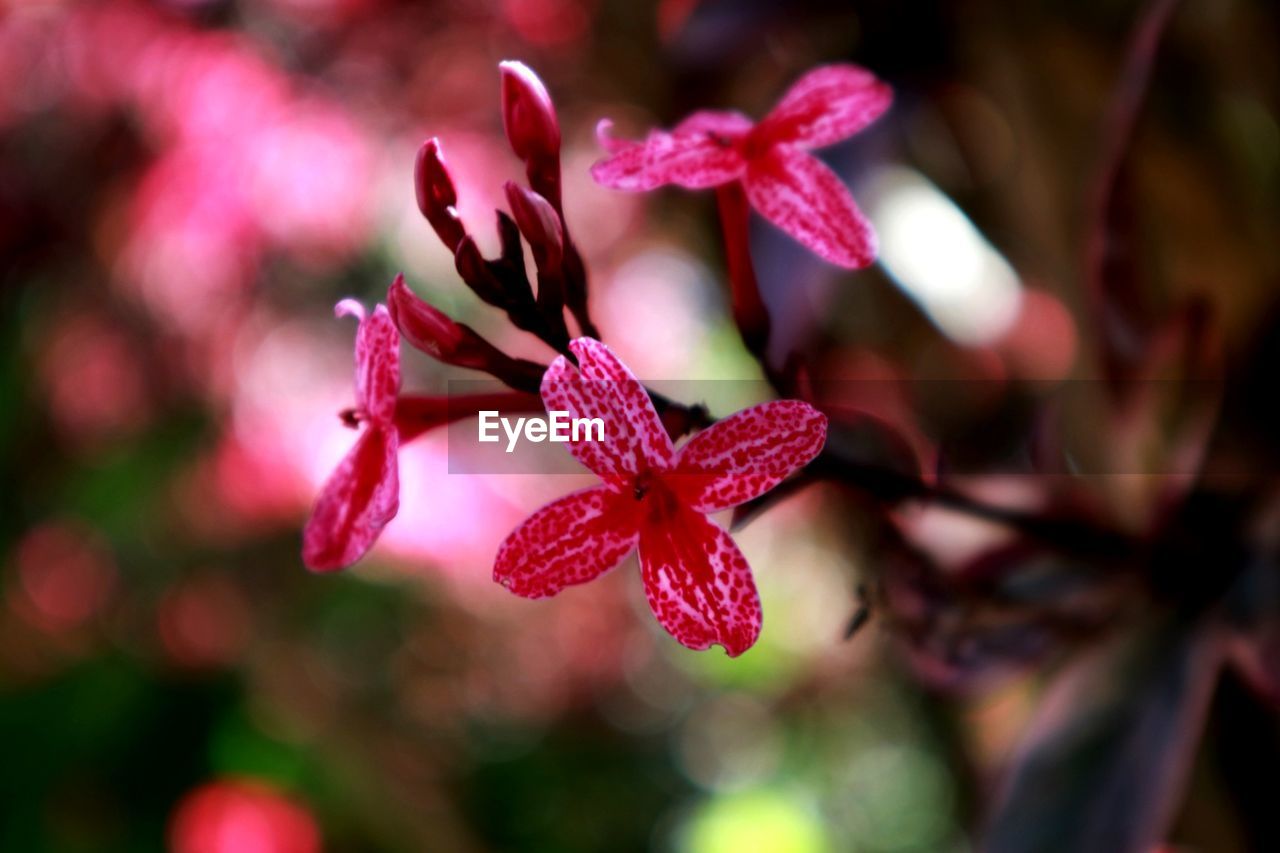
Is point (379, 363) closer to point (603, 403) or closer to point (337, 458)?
point (603, 403)

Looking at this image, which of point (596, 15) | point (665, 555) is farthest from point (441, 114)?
point (665, 555)

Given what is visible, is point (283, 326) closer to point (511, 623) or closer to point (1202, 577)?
point (511, 623)

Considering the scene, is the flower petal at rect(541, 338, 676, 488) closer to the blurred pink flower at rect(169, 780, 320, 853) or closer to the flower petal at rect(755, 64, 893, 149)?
the flower petal at rect(755, 64, 893, 149)

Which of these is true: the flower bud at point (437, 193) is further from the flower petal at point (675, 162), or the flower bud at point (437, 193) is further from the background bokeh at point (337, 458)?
the background bokeh at point (337, 458)

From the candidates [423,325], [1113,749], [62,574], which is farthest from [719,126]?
[62,574]

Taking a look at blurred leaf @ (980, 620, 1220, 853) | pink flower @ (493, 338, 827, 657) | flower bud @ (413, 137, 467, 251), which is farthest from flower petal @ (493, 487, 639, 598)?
blurred leaf @ (980, 620, 1220, 853)
